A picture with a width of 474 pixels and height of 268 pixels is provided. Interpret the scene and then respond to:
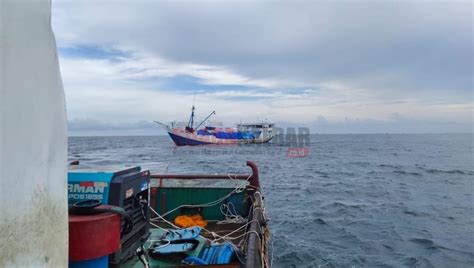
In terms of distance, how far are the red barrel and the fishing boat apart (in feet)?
195

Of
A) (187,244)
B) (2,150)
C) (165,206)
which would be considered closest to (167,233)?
(187,244)

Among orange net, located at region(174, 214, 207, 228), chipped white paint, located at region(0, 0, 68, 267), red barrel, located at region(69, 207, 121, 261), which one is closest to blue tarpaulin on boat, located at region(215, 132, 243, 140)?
orange net, located at region(174, 214, 207, 228)

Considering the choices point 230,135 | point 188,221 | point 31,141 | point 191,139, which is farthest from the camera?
→ point 230,135

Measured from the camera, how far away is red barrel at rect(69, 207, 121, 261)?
1.96 m

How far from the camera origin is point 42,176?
1556 mm

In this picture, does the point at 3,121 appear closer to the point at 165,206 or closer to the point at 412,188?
the point at 165,206

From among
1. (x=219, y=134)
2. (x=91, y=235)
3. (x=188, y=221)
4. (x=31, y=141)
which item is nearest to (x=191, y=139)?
(x=219, y=134)

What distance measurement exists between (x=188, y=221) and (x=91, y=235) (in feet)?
12.3

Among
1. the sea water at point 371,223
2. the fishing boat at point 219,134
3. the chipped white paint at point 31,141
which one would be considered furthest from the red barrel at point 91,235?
the fishing boat at point 219,134

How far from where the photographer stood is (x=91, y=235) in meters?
2.01

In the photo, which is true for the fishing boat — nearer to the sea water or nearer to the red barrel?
the sea water

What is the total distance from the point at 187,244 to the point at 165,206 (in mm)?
2158

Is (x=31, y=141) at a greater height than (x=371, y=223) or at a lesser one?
greater

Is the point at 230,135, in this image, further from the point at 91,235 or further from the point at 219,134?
the point at 91,235
